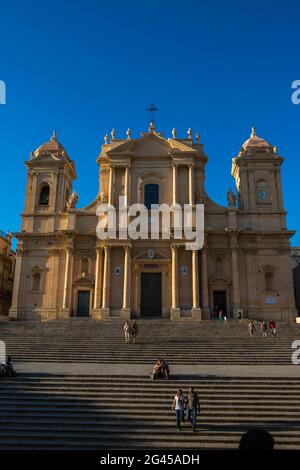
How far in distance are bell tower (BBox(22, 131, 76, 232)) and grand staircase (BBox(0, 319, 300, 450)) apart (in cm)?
1299

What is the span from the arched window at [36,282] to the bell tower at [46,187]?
3.55 metres

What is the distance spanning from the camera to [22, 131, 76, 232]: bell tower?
33.1 m

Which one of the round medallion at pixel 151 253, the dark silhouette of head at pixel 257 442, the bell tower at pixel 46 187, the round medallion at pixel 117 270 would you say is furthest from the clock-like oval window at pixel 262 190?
the dark silhouette of head at pixel 257 442

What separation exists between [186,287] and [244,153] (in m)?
12.2

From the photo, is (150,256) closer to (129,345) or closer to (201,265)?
(201,265)

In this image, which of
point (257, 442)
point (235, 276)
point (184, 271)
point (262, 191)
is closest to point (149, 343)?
point (184, 271)

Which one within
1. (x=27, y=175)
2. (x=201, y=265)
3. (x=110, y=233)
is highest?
(x=27, y=175)

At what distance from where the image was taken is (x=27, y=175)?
34750 mm

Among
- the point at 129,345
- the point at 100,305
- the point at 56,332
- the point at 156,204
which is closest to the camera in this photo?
the point at 129,345

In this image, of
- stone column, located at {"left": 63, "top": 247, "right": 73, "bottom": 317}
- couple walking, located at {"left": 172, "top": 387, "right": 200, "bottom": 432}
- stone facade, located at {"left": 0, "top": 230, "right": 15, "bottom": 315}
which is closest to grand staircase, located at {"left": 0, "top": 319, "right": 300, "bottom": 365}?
stone column, located at {"left": 63, "top": 247, "right": 73, "bottom": 317}

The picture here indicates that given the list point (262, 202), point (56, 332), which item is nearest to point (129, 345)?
point (56, 332)

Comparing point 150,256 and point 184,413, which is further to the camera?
point 150,256

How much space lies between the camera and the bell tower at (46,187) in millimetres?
33094

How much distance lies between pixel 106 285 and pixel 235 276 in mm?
9397
